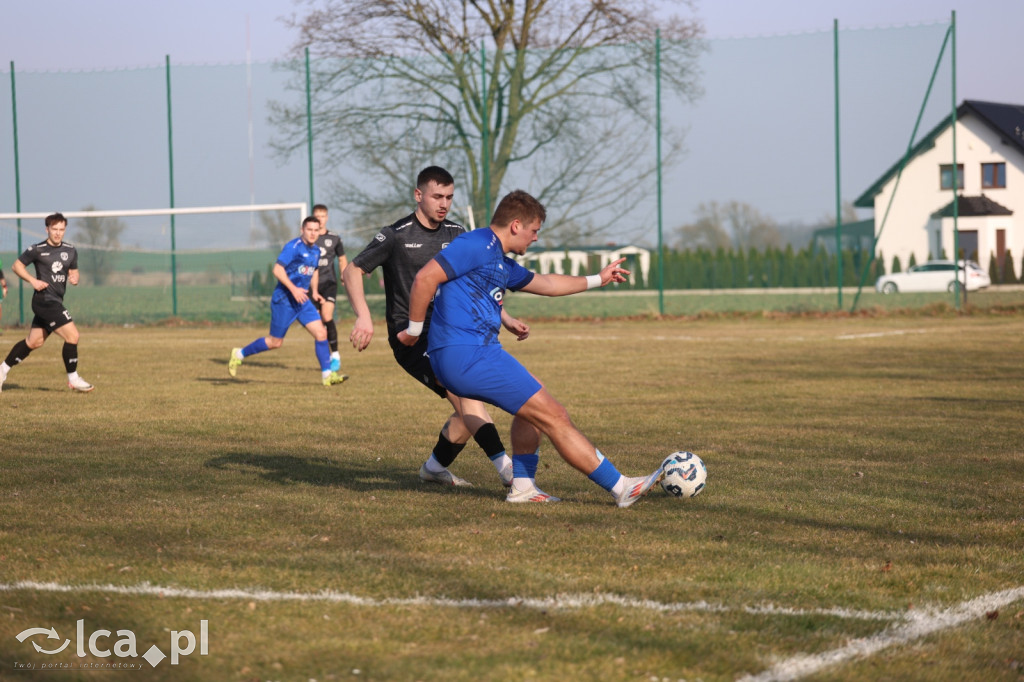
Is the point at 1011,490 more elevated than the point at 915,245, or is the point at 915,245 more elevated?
the point at 915,245

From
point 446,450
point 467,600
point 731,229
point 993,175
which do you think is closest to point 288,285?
point 446,450

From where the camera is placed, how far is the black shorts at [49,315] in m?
13.0

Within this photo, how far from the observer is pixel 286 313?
1465cm

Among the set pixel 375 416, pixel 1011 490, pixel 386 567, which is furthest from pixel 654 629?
pixel 375 416

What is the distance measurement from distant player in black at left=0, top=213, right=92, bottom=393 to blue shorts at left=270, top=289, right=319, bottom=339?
254 centimetres

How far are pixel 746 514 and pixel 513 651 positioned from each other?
8.67 feet

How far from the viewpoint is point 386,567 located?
4.80m

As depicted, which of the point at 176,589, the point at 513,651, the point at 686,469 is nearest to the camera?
the point at 513,651

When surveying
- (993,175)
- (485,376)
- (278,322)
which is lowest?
(485,376)

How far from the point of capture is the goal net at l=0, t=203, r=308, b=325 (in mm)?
27172

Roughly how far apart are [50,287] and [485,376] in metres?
8.72

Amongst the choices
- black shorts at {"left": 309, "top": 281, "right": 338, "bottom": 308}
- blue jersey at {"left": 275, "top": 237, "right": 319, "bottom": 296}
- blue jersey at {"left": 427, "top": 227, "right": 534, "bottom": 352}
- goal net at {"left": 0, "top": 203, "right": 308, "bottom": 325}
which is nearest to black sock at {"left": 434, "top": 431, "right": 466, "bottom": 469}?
blue jersey at {"left": 427, "top": 227, "right": 534, "bottom": 352}

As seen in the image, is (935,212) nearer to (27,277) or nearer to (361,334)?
(27,277)

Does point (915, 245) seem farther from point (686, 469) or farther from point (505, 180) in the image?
point (686, 469)
